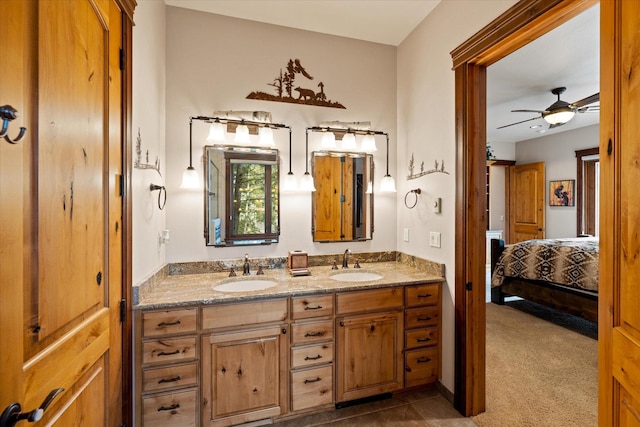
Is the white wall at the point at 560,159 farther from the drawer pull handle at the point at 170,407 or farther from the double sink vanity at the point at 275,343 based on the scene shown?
the drawer pull handle at the point at 170,407

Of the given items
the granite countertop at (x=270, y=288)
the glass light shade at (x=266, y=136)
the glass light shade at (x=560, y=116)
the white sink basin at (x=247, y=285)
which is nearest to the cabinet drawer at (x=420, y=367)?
the granite countertop at (x=270, y=288)

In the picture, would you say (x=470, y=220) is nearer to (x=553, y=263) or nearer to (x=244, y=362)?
(x=244, y=362)

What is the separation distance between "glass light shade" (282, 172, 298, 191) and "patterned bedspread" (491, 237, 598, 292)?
3099mm

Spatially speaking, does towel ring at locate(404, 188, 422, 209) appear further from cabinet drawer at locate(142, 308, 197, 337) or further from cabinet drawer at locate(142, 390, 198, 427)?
cabinet drawer at locate(142, 390, 198, 427)

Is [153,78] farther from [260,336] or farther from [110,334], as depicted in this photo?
[260,336]

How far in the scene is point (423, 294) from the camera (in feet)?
7.21

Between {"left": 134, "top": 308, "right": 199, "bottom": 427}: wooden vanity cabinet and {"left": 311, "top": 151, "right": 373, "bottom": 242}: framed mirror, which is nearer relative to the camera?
{"left": 134, "top": 308, "right": 199, "bottom": 427}: wooden vanity cabinet

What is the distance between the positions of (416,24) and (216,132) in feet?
5.96

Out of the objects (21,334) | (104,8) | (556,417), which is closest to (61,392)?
(21,334)

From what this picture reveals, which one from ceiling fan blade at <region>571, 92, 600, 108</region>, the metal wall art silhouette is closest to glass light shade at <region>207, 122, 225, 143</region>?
the metal wall art silhouette

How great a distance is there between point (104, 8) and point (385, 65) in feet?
7.18

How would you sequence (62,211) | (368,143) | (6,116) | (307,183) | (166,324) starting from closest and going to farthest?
(6,116) < (62,211) < (166,324) < (307,183) < (368,143)

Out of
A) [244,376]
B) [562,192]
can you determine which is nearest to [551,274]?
[562,192]

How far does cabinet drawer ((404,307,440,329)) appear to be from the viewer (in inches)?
85.4
